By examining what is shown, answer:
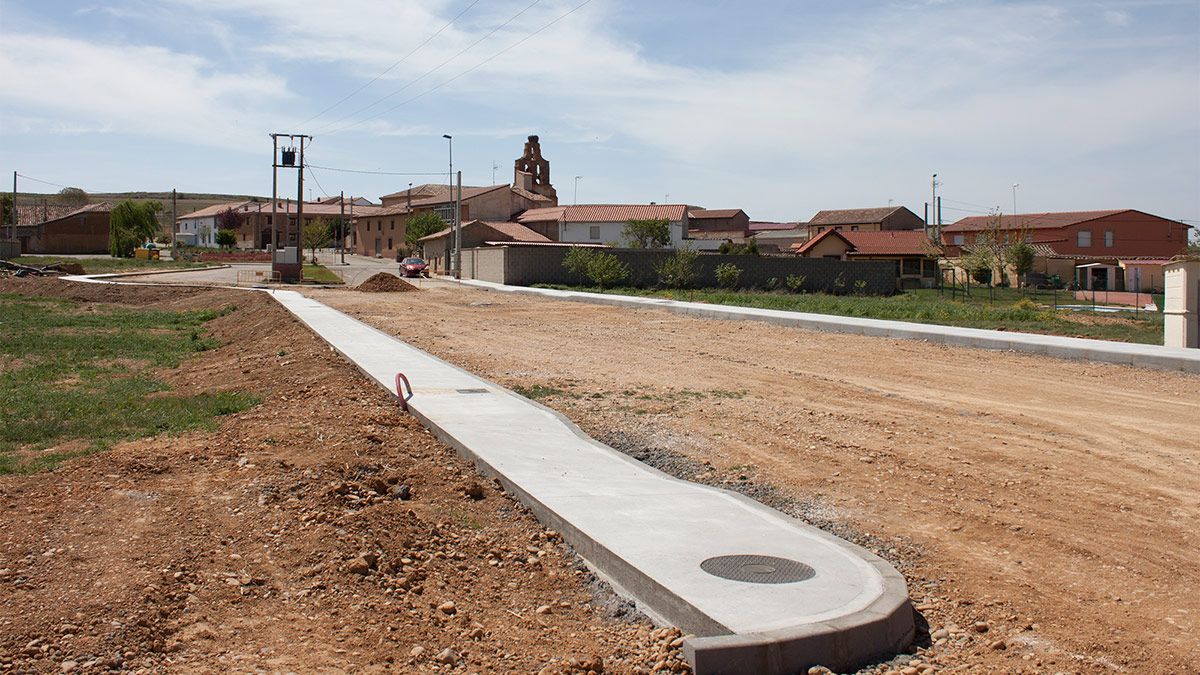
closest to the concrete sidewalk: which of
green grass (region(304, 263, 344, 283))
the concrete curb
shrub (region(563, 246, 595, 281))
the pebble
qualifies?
the pebble

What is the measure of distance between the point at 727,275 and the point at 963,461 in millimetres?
44423

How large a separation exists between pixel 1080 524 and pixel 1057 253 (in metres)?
83.6

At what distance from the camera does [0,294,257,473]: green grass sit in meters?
10.2

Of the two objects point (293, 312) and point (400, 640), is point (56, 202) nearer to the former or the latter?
point (293, 312)

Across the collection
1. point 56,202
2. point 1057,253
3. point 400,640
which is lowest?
point 400,640

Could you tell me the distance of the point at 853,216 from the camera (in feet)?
380

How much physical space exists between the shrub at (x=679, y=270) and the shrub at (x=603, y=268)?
2.45m

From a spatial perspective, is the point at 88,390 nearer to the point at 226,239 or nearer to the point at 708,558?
the point at 708,558

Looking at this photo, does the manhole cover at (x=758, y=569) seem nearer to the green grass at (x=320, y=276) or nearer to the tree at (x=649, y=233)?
the green grass at (x=320, y=276)

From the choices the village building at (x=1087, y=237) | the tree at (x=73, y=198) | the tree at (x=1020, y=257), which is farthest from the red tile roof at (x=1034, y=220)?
the tree at (x=73, y=198)

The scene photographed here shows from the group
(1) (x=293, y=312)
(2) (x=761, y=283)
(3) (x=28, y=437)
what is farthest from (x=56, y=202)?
(3) (x=28, y=437)

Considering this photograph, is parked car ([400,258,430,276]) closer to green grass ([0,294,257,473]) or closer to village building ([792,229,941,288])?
village building ([792,229,941,288])

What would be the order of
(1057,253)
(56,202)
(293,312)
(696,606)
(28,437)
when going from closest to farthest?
1. (696,606)
2. (28,437)
3. (293,312)
4. (1057,253)
5. (56,202)

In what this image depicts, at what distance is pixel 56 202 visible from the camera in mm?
156750
